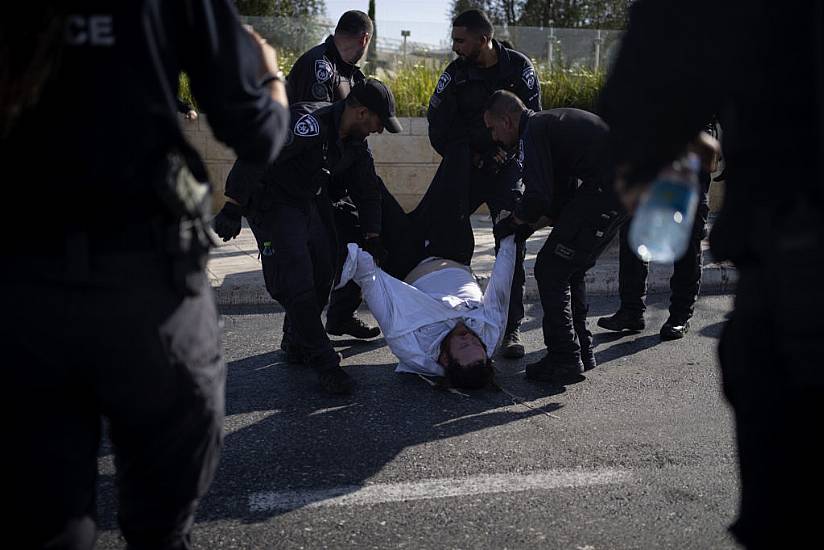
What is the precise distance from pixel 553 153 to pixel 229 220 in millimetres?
1704

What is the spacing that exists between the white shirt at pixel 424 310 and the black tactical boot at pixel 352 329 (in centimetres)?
76

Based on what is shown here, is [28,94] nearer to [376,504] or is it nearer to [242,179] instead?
[376,504]

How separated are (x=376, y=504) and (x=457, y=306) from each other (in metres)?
1.70

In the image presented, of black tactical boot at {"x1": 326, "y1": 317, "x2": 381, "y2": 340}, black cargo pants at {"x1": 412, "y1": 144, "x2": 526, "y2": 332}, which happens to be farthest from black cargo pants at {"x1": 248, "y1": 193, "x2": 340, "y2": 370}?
black cargo pants at {"x1": 412, "y1": 144, "x2": 526, "y2": 332}

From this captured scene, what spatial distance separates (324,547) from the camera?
9.56 feet

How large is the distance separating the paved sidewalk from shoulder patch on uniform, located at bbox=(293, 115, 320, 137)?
2338mm

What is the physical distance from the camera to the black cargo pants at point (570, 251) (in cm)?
461

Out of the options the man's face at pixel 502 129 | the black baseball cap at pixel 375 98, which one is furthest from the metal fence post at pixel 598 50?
the black baseball cap at pixel 375 98

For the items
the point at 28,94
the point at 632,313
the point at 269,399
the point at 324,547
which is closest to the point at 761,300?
the point at 28,94

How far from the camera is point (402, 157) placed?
1031 cm

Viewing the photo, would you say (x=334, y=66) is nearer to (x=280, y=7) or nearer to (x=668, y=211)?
(x=668, y=211)

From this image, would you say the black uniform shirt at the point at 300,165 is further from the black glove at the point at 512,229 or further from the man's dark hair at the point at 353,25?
the man's dark hair at the point at 353,25

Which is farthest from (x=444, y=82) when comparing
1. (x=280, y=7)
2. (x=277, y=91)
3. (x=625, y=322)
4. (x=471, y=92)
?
(x=280, y=7)

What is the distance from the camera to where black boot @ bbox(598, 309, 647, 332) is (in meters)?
5.75
